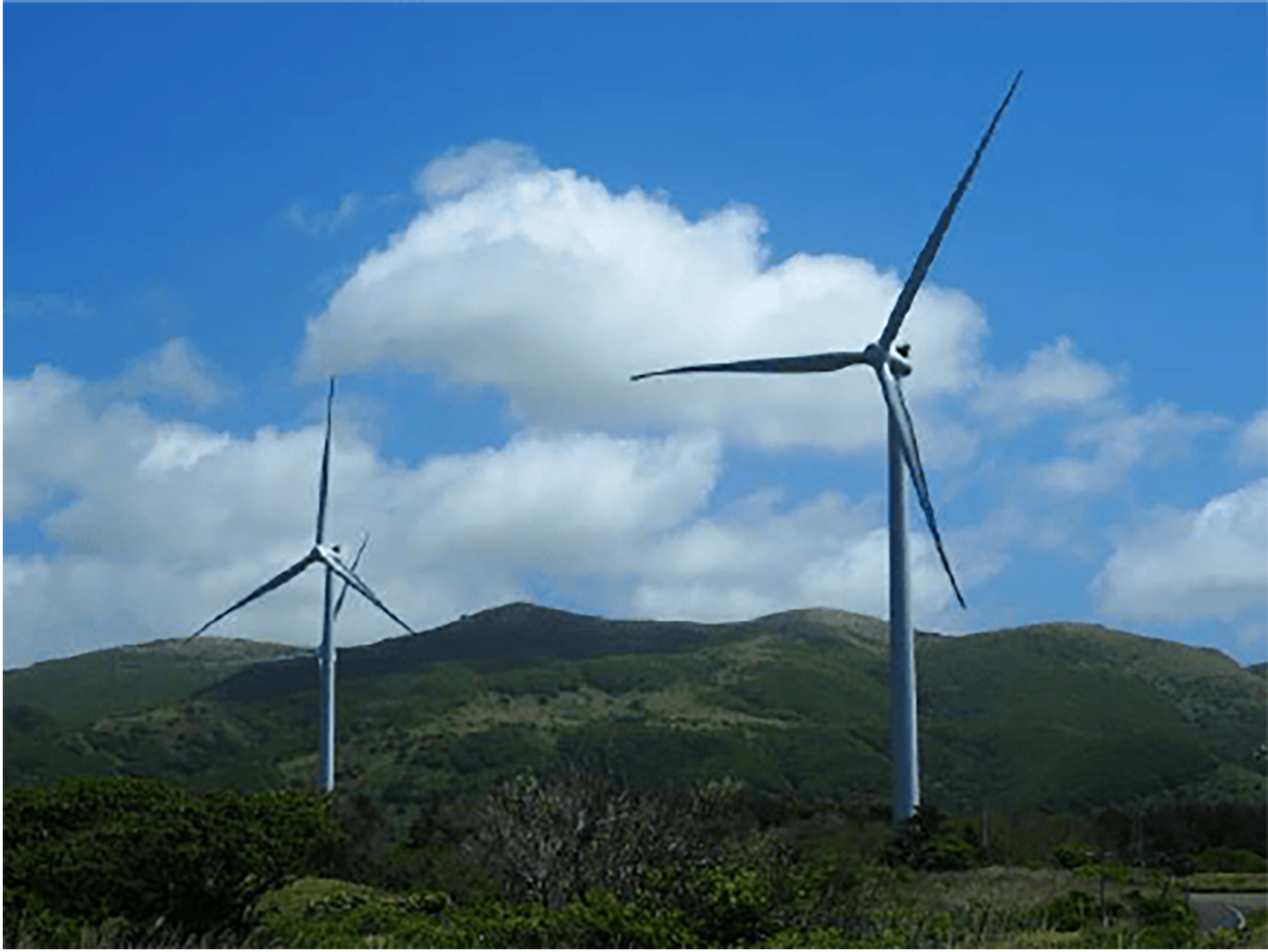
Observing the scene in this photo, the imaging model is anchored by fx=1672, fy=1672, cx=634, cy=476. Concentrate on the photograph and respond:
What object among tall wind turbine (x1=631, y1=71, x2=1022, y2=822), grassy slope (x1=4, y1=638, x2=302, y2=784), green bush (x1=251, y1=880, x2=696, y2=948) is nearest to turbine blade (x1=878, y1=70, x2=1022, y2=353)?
tall wind turbine (x1=631, y1=71, x2=1022, y2=822)

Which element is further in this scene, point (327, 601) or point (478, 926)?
point (327, 601)

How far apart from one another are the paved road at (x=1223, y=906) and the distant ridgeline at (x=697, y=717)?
36.3m

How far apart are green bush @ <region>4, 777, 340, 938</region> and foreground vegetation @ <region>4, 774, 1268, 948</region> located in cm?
3

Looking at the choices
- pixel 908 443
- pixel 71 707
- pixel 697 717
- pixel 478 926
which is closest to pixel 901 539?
pixel 908 443

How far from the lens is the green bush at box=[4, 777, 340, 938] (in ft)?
90.8

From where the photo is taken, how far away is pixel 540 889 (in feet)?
96.9

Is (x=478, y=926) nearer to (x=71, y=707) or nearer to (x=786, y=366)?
(x=786, y=366)

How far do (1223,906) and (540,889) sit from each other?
638 inches

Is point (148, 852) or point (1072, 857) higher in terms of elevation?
point (148, 852)

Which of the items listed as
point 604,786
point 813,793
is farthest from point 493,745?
point 604,786

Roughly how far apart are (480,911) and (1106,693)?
11982 cm

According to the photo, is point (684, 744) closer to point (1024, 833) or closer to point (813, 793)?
point (813, 793)

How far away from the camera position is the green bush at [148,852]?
1089 inches

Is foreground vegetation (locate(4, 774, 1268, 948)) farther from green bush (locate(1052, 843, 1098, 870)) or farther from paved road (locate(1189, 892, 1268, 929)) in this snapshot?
green bush (locate(1052, 843, 1098, 870))
